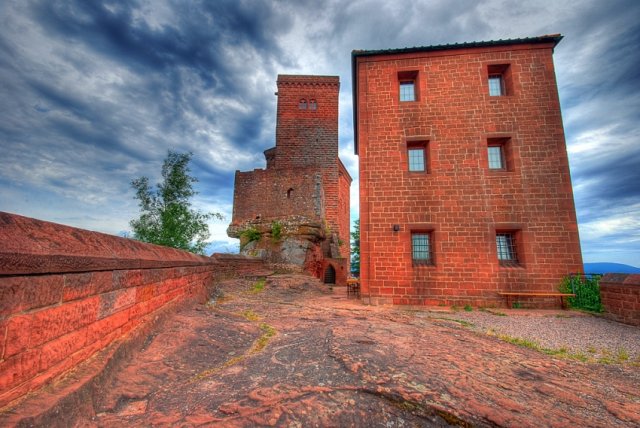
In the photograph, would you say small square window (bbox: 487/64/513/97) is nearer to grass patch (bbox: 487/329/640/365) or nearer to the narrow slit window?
the narrow slit window

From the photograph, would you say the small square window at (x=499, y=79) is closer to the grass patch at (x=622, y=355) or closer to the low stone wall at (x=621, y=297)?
the low stone wall at (x=621, y=297)

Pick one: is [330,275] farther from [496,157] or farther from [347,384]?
[347,384]

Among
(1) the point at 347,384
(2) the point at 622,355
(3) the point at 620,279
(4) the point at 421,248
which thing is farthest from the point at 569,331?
(1) the point at 347,384

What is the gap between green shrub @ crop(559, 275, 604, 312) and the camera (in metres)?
8.22

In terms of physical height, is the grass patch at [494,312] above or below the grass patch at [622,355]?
below

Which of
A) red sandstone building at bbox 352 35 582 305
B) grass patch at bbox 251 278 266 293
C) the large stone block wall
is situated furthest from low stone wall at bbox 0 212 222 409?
the large stone block wall

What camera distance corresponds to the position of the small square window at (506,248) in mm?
9695

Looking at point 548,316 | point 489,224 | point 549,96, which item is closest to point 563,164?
point 549,96

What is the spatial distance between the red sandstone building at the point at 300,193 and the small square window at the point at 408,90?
792cm

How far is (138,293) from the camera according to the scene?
2990 millimetres

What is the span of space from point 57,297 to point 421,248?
31.9 feet

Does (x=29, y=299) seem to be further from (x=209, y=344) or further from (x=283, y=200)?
(x=283, y=200)

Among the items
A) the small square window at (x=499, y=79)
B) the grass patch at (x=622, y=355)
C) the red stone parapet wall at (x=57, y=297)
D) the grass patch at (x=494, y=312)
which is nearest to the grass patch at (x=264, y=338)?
the red stone parapet wall at (x=57, y=297)

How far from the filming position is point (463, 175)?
9938 mm
